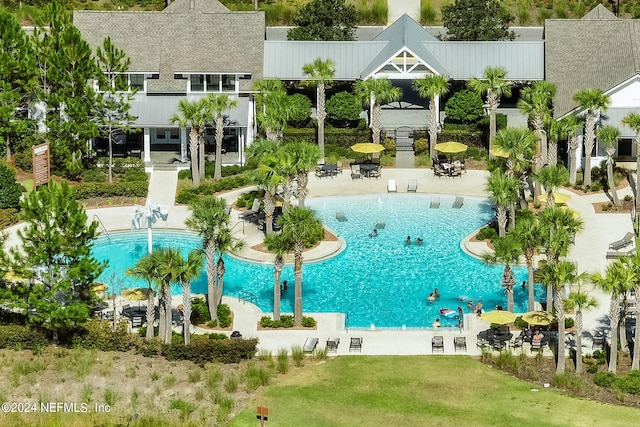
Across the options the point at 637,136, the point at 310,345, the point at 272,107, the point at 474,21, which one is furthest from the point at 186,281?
the point at 474,21

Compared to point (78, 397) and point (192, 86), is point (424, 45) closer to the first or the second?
point (192, 86)

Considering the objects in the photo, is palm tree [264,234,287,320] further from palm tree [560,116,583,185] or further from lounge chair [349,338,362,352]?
palm tree [560,116,583,185]

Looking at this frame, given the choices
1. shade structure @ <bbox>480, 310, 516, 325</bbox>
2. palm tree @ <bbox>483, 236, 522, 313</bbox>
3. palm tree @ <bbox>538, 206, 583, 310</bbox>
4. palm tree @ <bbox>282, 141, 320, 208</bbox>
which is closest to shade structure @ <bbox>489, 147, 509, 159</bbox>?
palm tree @ <bbox>282, 141, 320, 208</bbox>

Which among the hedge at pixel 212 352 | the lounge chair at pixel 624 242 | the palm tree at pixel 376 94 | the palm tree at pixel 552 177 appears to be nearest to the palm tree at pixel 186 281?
the hedge at pixel 212 352

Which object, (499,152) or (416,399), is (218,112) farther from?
(416,399)

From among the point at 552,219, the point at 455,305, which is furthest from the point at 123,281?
the point at 552,219

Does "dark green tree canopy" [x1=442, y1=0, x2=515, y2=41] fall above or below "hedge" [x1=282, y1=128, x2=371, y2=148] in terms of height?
above

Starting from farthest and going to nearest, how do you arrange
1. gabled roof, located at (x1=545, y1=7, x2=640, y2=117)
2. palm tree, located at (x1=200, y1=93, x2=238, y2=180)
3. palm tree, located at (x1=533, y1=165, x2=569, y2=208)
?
gabled roof, located at (x1=545, y1=7, x2=640, y2=117) → palm tree, located at (x1=200, y1=93, x2=238, y2=180) → palm tree, located at (x1=533, y1=165, x2=569, y2=208)
